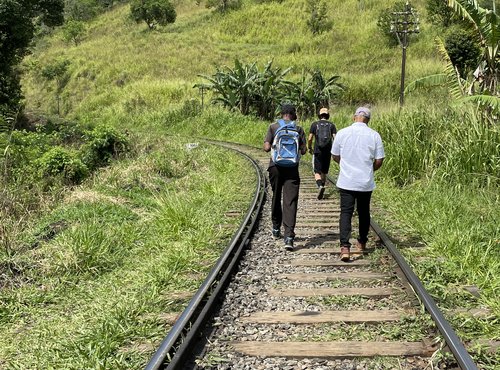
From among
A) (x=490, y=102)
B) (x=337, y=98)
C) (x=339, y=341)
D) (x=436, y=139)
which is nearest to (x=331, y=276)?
(x=339, y=341)

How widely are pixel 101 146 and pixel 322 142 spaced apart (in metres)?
9.44

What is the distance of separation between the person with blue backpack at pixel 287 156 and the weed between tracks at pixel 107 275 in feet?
3.44

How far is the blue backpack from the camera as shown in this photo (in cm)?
626

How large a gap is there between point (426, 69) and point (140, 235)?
31.5 meters

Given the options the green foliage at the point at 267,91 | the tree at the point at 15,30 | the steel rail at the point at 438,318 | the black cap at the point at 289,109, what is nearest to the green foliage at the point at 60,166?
the tree at the point at 15,30

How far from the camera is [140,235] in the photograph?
7344 mm

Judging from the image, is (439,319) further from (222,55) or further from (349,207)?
(222,55)

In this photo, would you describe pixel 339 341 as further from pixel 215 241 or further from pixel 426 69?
pixel 426 69

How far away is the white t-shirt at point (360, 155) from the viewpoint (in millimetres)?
5602

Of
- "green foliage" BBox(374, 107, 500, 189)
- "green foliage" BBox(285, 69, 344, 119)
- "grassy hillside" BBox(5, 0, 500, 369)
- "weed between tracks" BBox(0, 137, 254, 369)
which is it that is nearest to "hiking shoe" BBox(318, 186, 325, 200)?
"grassy hillside" BBox(5, 0, 500, 369)

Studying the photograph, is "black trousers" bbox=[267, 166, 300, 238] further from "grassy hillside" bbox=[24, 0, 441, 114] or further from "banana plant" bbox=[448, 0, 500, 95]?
"grassy hillside" bbox=[24, 0, 441, 114]

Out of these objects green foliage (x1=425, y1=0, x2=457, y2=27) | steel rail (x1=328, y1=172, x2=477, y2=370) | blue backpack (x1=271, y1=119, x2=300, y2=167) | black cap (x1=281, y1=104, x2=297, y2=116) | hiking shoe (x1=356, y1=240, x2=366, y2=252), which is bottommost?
hiking shoe (x1=356, y1=240, x2=366, y2=252)

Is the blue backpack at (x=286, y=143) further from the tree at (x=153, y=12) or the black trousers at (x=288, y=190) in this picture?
the tree at (x=153, y=12)

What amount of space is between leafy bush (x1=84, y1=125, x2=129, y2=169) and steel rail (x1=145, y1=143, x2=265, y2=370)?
33.4 feet
